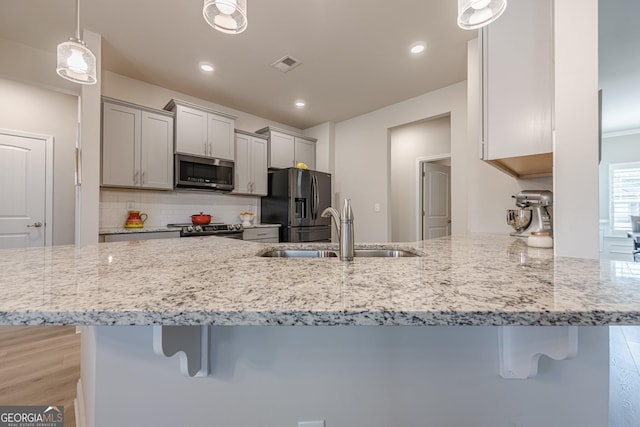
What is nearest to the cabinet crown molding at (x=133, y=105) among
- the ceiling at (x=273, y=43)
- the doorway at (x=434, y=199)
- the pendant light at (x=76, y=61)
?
the ceiling at (x=273, y=43)

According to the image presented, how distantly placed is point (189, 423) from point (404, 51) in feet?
10.5

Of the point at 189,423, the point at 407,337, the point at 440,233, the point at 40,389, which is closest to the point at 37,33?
the point at 40,389

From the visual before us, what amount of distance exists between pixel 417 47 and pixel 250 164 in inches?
102

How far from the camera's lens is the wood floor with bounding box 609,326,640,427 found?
1.50 meters

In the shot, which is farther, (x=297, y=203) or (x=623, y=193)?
(x=623, y=193)

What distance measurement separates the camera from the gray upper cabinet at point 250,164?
3.92 m

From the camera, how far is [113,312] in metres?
0.46

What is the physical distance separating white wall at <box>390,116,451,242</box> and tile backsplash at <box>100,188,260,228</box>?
252 cm

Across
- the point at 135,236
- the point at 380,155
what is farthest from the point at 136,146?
the point at 380,155

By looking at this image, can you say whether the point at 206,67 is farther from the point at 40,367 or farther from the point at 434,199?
the point at 434,199

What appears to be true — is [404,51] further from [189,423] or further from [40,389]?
[40,389]

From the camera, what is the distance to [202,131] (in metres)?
3.44

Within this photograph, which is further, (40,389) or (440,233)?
(440,233)

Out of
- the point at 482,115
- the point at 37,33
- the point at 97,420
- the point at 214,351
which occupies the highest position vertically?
the point at 37,33
